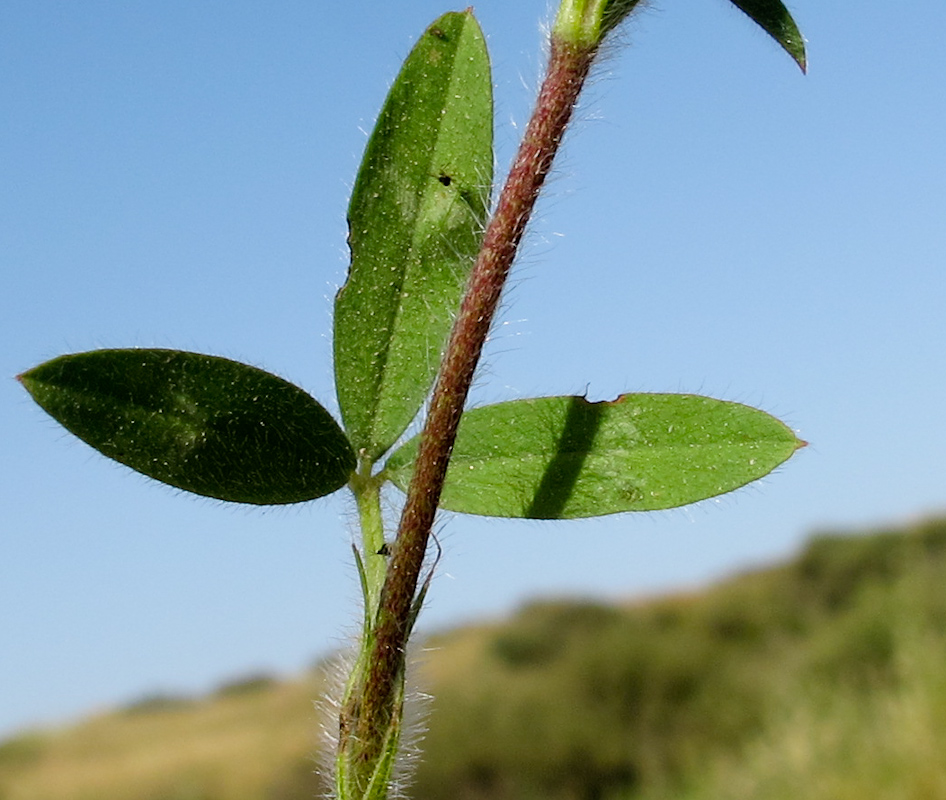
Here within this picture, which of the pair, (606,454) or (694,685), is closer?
(606,454)

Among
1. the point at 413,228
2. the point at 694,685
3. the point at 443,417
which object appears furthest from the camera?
the point at 694,685

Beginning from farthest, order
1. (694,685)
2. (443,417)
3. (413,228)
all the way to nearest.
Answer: (694,685) < (413,228) < (443,417)

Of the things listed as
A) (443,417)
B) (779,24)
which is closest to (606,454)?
(443,417)

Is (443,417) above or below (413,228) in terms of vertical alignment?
below

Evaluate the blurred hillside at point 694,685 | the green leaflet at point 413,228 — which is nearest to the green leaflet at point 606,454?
the green leaflet at point 413,228

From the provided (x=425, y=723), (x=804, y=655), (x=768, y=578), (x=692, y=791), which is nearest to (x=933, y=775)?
(x=692, y=791)

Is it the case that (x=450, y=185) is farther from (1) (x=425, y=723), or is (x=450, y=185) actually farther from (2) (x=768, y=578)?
(2) (x=768, y=578)

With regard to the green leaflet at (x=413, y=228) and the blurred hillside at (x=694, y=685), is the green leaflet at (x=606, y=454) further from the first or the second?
the blurred hillside at (x=694, y=685)

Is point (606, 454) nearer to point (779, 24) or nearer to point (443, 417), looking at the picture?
point (443, 417)
